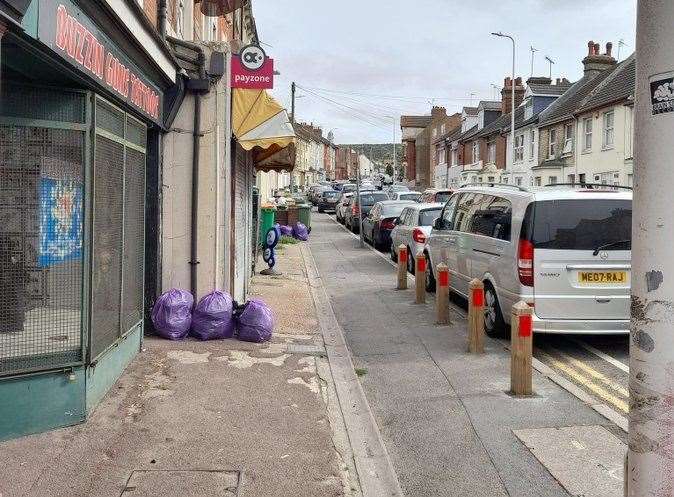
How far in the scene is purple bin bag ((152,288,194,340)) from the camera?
748 cm

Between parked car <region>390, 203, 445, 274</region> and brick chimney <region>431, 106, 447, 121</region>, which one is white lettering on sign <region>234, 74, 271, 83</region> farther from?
brick chimney <region>431, 106, 447, 121</region>

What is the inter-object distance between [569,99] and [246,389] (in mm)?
31956

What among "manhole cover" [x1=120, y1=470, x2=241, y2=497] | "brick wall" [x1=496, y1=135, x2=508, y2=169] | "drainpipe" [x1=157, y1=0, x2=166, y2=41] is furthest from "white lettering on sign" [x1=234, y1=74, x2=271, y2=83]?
"brick wall" [x1=496, y1=135, x2=508, y2=169]

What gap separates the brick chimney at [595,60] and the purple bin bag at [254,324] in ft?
107

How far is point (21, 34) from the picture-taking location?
11.4 feet

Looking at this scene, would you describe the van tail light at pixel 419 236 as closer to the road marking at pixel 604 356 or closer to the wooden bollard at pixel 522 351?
the road marking at pixel 604 356

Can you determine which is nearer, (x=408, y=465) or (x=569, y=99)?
(x=408, y=465)

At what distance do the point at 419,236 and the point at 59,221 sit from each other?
1027 cm

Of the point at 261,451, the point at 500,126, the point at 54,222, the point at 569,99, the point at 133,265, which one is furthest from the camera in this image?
the point at 500,126

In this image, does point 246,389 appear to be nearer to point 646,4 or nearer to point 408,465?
point 408,465

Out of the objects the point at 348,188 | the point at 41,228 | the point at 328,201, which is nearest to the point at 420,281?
the point at 41,228

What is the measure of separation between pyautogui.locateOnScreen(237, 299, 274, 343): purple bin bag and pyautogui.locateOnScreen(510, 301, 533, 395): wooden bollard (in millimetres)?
2856

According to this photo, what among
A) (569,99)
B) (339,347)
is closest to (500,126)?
(569,99)

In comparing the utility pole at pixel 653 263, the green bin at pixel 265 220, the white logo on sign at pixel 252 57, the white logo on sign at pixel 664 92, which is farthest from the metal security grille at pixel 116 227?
the green bin at pixel 265 220
